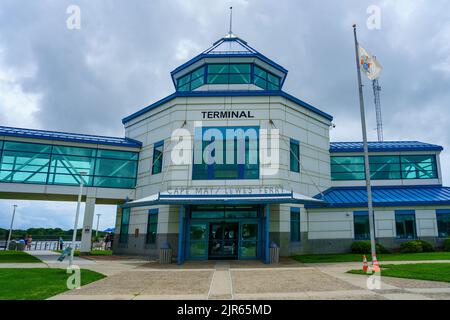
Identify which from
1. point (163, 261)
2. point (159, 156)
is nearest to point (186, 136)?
point (159, 156)

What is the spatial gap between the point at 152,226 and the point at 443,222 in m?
21.4

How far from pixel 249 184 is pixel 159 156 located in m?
7.22

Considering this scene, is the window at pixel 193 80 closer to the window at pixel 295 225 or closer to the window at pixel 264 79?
the window at pixel 264 79

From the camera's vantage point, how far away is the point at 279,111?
21719 millimetres

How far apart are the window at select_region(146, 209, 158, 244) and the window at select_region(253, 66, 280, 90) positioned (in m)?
12.6

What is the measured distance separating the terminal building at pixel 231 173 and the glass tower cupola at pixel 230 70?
0.30 feet

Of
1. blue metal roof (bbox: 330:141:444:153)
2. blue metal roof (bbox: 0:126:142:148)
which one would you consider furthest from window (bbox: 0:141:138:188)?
blue metal roof (bbox: 330:141:444:153)

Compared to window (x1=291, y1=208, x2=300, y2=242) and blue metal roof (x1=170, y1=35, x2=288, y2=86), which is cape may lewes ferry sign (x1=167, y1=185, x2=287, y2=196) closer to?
window (x1=291, y1=208, x2=300, y2=242)

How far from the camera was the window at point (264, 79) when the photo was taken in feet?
80.5

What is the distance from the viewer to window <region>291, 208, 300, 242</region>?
21344 mm

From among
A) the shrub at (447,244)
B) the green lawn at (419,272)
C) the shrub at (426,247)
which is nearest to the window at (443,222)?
the shrub at (447,244)

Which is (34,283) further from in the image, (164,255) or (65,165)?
(65,165)

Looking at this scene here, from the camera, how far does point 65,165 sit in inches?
927
